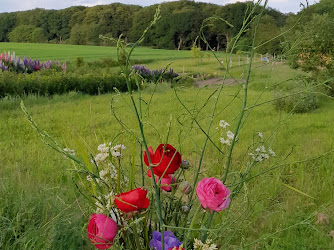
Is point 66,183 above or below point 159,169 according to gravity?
below

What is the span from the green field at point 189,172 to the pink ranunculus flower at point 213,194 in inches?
2.4

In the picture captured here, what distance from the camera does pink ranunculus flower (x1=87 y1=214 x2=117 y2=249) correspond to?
0.97 meters

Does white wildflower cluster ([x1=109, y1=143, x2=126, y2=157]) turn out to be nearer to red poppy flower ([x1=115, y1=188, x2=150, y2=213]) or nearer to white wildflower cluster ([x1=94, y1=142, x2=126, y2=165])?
white wildflower cluster ([x1=94, y1=142, x2=126, y2=165])

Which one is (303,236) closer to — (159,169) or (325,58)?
(159,169)

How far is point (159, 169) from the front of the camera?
3.41ft

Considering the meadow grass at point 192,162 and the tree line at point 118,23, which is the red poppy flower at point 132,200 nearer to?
the meadow grass at point 192,162

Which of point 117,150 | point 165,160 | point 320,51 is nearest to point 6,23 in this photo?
point 320,51

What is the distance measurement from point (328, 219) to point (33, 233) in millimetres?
2093

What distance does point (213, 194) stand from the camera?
3.10ft

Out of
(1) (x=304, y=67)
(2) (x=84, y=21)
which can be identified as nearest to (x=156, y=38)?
(2) (x=84, y=21)

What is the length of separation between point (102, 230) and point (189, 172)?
2734mm

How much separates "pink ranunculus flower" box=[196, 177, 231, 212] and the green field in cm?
6

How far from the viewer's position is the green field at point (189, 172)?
160 cm

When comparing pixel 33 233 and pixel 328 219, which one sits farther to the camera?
pixel 328 219
